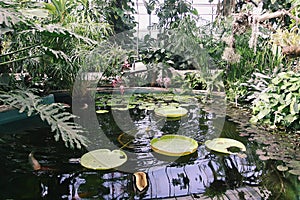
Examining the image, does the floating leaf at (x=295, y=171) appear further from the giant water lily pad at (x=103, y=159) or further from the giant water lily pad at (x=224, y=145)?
the giant water lily pad at (x=103, y=159)

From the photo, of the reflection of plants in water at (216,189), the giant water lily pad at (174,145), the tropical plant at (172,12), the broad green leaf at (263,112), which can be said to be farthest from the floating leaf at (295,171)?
the tropical plant at (172,12)

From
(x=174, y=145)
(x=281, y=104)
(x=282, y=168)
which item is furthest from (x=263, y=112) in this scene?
(x=174, y=145)

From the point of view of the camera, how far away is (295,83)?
113 inches

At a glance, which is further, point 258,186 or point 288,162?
point 288,162

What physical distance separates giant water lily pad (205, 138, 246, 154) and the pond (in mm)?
49

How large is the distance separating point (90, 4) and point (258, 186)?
14.6ft

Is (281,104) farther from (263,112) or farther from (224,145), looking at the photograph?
(224,145)

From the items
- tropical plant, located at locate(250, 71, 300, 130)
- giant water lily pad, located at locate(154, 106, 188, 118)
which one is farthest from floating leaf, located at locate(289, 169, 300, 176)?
giant water lily pad, located at locate(154, 106, 188, 118)

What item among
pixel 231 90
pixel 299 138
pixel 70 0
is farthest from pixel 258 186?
pixel 70 0

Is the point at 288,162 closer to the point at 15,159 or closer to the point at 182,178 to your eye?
the point at 182,178

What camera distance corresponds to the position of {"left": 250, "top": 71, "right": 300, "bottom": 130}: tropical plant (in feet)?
9.05

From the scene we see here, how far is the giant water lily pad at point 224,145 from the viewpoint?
2.24m

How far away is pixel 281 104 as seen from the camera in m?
2.92

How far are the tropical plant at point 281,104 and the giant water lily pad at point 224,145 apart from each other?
79 centimetres
